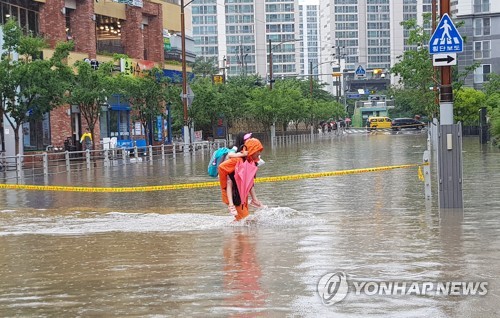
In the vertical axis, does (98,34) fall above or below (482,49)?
below

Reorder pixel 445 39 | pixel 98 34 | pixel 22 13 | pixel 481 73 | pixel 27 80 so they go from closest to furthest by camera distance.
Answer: pixel 445 39 → pixel 27 80 → pixel 22 13 → pixel 98 34 → pixel 481 73

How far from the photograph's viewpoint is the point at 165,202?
2019 cm

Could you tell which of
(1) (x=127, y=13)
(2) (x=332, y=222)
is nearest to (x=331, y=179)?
(2) (x=332, y=222)

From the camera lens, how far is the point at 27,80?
36.2 meters

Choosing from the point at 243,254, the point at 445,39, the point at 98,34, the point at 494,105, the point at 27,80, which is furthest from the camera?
A: the point at 494,105

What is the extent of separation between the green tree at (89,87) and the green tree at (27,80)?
457cm

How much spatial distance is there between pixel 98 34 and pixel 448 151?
46136 mm

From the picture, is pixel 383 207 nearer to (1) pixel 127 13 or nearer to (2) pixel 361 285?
(2) pixel 361 285

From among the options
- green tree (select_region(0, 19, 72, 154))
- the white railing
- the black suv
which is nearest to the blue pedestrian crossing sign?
the white railing

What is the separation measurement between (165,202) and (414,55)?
31.7m

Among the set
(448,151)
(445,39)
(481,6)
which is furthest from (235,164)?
(481,6)

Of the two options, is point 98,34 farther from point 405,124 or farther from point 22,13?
point 405,124

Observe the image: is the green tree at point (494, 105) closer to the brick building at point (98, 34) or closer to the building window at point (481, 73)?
the brick building at point (98, 34)

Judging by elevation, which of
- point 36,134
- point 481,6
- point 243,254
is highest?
point 481,6
